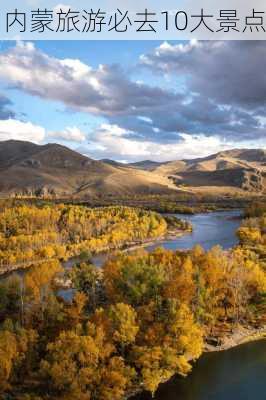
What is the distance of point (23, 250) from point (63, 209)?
2797 centimetres

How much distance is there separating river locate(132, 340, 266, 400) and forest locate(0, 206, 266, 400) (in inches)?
32.6

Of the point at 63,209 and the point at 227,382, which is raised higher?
the point at 63,209

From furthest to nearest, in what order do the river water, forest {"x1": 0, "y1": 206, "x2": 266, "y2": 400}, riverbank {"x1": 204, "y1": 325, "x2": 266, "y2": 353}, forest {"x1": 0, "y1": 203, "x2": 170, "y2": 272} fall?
the river water
forest {"x1": 0, "y1": 203, "x2": 170, "y2": 272}
riverbank {"x1": 204, "y1": 325, "x2": 266, "y2": 353}
forest {"x1": 0, "y1": 206, "x2": 266, "y2": 400}

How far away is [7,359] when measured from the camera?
77.8 ft

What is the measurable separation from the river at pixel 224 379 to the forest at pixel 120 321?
0.83 metres

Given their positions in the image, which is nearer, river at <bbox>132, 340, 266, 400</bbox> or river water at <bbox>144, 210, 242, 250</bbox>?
river at <bbox>132, 340, 266, 400</bbox>

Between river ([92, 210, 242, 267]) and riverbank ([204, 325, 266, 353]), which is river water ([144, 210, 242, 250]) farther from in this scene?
riverbank ([204, 325, 266, 353])

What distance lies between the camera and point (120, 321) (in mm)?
27406

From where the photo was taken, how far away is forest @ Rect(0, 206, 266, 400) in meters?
24.1

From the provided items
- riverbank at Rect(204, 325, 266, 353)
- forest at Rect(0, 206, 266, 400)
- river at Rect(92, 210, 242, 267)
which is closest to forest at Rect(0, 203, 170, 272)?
river at Rect(92, 210, 242, 267)

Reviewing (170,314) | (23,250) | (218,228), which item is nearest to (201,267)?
(170,314)

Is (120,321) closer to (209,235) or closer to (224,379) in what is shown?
(224,379)

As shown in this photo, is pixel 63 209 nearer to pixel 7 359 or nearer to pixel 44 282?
pixel 44 282

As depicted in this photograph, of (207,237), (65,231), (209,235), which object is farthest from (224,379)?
(209,235)
